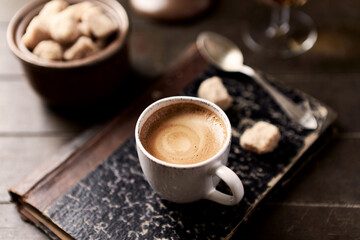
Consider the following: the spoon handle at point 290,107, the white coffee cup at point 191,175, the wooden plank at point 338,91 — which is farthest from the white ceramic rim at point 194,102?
the wooden plank at point 338,91

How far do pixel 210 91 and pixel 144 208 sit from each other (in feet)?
1.07

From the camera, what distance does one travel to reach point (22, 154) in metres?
1.07

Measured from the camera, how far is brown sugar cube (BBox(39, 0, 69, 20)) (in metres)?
1.09

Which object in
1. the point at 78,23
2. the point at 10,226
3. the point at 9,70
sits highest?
the point at 78,23

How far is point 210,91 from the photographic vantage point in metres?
1.08

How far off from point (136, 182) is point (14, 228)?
0.26 meters

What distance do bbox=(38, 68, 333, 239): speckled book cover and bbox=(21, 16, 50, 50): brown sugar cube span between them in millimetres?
311

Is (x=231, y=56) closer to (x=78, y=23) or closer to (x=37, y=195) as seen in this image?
(x=78, y=23)

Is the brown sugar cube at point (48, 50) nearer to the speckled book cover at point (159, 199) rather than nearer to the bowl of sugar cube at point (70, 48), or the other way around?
the bowl of sugar cube at point (70, 48)

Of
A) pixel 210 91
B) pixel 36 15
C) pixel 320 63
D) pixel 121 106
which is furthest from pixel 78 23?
pixel 320 63

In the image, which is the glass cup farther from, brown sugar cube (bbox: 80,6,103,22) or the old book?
brown sugar cube (bbox: 80,6,103,22)

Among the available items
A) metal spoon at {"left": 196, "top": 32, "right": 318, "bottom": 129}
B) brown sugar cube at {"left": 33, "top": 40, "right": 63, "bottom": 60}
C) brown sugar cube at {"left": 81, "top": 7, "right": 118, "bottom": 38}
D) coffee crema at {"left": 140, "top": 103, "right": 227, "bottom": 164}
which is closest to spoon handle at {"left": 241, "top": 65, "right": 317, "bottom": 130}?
metal spoon at {"left": 196, "top": 32, "right": 318, "bottom": 129}

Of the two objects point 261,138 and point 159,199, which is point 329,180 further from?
point 159,199

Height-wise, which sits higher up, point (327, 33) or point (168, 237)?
point (327, 33)
